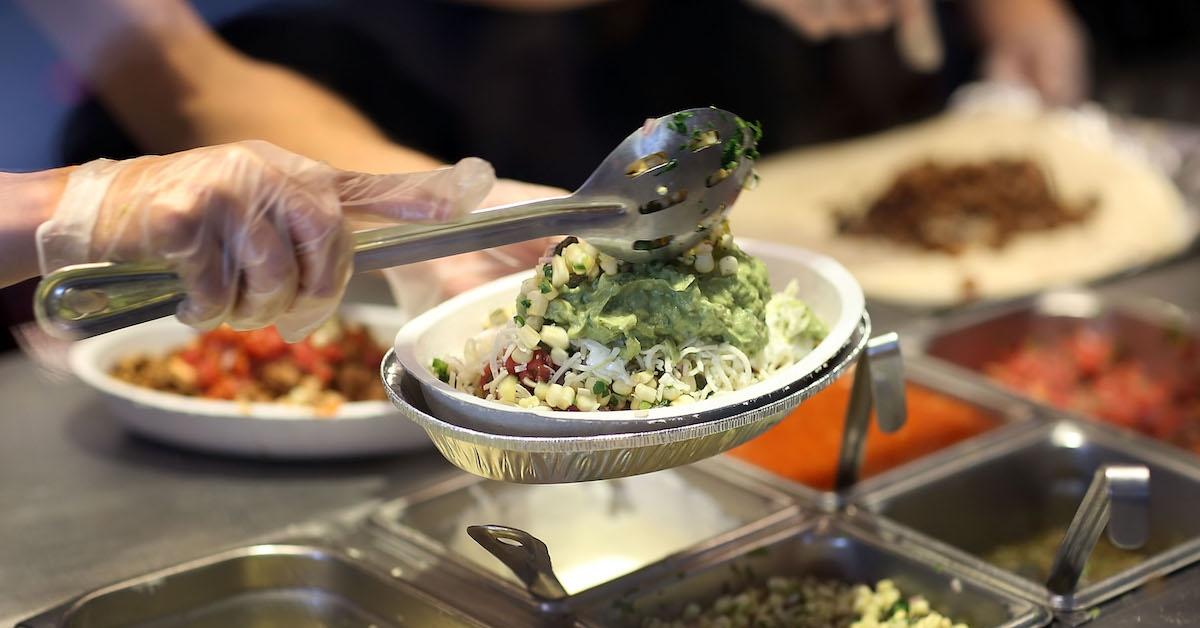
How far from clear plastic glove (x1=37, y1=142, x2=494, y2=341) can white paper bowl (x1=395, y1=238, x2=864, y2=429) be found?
19 cm

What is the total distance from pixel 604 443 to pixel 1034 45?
3223 millimetres

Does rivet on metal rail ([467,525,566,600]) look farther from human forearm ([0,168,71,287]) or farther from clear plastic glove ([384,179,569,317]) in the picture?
human forearm ([0,168,71,287])

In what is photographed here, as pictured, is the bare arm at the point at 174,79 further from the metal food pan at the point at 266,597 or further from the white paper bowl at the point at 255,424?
the metal food pan at the point at 266,597

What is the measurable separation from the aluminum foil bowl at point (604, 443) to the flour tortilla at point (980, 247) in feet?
4.13

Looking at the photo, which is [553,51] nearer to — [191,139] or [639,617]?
[191,139]

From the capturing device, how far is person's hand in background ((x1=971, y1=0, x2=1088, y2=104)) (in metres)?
4.06

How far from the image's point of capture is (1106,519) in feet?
5.42

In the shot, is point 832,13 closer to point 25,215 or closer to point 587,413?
point 587,413

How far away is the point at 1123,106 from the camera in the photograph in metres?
4.61

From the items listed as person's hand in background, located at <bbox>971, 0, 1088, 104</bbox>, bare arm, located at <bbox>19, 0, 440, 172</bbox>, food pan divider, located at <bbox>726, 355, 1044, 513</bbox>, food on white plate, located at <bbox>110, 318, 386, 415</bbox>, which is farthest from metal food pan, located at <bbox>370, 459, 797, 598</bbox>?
person's hand in background, located at <bbox>971, 0, 1088, 104</bbox>

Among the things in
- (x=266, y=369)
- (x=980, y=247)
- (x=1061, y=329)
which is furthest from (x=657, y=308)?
(x=980, y=247)

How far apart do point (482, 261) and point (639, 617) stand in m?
0.61

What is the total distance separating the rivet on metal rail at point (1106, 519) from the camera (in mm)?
1622

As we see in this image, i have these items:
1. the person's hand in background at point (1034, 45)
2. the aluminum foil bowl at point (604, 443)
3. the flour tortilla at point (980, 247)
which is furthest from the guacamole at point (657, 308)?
the person's hand in background at point (1034, 45)
